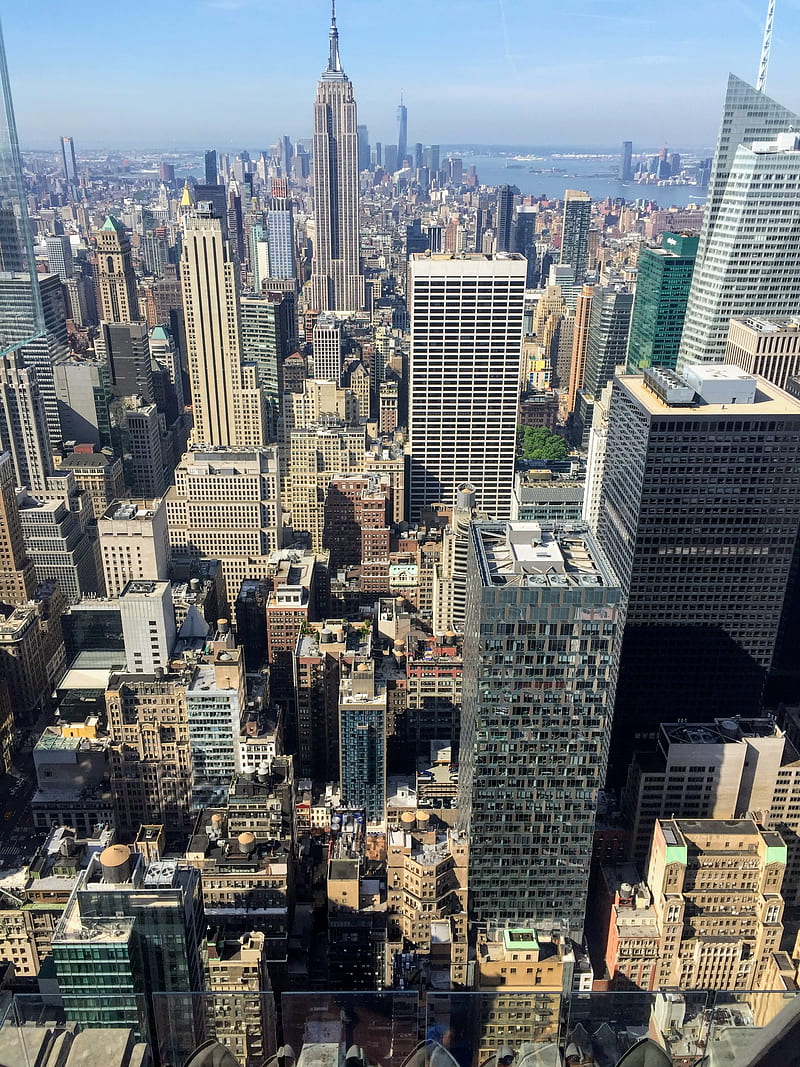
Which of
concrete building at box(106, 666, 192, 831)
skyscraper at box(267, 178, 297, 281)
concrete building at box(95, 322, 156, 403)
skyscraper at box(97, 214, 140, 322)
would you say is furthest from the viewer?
skyscraper at box(267, 178, 297, 281)

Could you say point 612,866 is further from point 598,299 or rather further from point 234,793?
point 598,299

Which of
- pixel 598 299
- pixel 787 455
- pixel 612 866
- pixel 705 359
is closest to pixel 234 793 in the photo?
pixel 612 866

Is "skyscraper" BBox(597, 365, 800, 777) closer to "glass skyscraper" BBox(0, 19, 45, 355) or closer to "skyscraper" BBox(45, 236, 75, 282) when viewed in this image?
"glass skyscraper" BBox(0, 19, 45, 355)

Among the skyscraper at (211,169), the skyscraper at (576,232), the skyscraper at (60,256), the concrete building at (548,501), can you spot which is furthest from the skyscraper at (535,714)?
the skyscraper at (211,169)

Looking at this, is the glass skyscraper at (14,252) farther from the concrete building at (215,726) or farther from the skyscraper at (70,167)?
the skyscraper at (70,167)

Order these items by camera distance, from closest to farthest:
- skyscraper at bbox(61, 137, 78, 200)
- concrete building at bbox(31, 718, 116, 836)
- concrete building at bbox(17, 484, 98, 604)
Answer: concrete building at bbox(31, 718, 116, 836) → concrete building at bbox(17, 484, 98, 604) → skyscraper at bbox(61, 137, 78, 200)

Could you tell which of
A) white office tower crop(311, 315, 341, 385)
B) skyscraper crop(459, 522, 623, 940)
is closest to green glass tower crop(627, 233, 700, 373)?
white office tower crop(311, 315, 341, 385)
